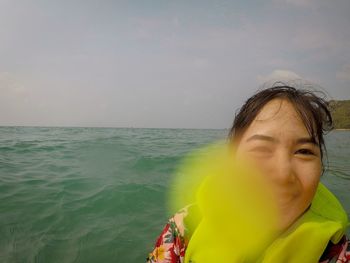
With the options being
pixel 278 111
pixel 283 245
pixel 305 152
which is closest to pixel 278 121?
pixel 278 111

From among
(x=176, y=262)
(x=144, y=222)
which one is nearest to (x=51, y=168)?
(x=144, y=222)

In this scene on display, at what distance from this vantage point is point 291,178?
1.26m

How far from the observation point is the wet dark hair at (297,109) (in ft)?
4.65

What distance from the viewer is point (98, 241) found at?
3.28 metres

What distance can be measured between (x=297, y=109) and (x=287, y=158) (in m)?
0.30

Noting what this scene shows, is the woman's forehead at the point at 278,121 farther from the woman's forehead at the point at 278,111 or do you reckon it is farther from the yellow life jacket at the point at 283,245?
the yellow life jacket at the point at 283,245

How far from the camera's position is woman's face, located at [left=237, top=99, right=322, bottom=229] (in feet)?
4.17

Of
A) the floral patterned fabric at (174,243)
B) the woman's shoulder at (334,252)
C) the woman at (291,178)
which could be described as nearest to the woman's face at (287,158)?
the woman at (291,178)

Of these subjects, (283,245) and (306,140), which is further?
(306,140)

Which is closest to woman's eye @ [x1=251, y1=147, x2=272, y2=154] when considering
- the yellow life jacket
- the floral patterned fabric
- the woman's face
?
the woman's face

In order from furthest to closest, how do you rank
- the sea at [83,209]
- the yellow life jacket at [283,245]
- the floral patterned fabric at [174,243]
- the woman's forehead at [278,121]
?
the sea at [83,209], the floral patterned fabric at [174,243], the woman's forehead at [278,121], the yellow life jacket at [283,245]

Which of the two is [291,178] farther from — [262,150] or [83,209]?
[83,209]

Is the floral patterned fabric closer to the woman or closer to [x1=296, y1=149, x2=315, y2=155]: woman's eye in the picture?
the woman

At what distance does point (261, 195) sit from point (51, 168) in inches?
256
